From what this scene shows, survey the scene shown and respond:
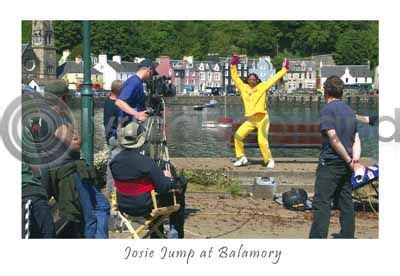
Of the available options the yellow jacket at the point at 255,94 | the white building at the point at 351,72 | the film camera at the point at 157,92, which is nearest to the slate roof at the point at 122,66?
the white building at the point at 351,72

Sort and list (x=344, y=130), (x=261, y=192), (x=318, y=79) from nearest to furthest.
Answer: (x=344, y=130), (x=261, y=192), (x=318, y=79)

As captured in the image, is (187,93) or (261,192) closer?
(261,192)

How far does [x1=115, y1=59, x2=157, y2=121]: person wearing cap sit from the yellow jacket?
194 inches

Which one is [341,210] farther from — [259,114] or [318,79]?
[318,79]

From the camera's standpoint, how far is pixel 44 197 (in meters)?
6.50

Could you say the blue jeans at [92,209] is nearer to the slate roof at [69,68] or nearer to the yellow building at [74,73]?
the yellow building at [74,73]

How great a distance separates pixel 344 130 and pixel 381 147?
100cm

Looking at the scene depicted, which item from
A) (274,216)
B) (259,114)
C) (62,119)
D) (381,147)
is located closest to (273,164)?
(259,114)

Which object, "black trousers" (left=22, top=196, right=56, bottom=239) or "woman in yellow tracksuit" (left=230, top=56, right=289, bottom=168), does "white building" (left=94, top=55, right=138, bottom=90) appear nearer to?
"woman in yellow tracksuit" (left=230, top=56, right=289, bottom=168)

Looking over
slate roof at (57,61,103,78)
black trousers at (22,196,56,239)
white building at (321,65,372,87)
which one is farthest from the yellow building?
white building at (321,65,372,87)

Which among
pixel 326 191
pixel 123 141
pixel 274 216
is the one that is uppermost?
pixel 123 141

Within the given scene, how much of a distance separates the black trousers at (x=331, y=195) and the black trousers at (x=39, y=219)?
2652 mm

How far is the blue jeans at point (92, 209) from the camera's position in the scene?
22.9 ft

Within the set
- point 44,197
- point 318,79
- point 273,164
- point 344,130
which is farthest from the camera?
point 318,79
